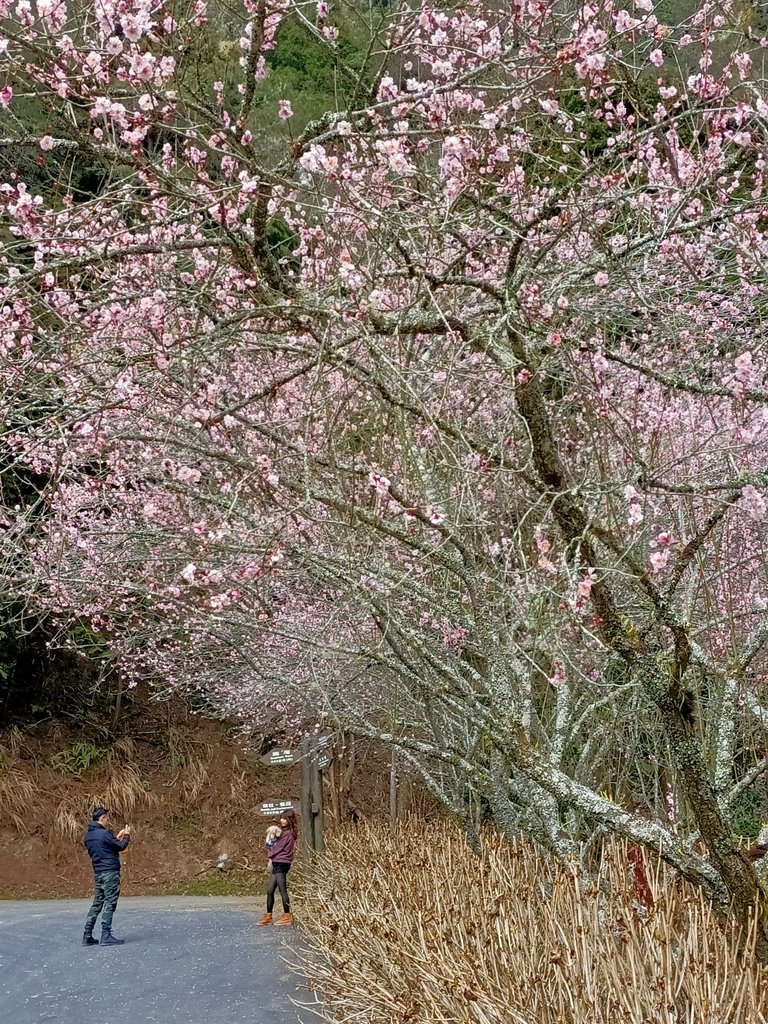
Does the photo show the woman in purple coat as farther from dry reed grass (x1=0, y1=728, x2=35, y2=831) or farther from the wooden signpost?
dry reed grass (x1=0, y1=728, x2=35, y2=831)

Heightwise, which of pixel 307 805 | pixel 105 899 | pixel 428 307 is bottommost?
pixel 105 899

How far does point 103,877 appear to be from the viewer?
8.97 meters

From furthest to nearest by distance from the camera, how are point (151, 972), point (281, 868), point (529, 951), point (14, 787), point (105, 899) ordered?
point (14, 787), point (281, 868), point (105, 899), point (151, 972), point (529, 951)

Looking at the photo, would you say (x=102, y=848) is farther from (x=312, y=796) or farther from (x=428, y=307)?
(x=428, y=307)

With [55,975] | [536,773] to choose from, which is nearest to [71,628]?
[55,975]

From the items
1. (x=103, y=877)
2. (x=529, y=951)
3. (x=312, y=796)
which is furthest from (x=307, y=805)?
(x=529, y=951)

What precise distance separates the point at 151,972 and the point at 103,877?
5.53 feet

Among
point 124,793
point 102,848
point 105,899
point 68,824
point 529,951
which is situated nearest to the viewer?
point 529,951

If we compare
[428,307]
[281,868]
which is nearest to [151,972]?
[281,868]

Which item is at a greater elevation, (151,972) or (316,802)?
(316,802)

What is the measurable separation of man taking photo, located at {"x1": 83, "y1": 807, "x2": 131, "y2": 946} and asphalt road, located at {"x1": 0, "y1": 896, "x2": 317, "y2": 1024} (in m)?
0.19

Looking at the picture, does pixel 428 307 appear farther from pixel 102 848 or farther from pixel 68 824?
pixel 68 824

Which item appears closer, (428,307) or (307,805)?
(428,307)

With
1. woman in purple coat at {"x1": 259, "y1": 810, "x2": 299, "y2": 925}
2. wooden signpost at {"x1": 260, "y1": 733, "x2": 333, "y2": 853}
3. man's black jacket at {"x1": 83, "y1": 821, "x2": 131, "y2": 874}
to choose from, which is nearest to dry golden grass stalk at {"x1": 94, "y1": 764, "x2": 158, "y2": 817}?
wooden signpost at {"x1": 260, "y1": 733, "x2": 333, "y2": 853}
